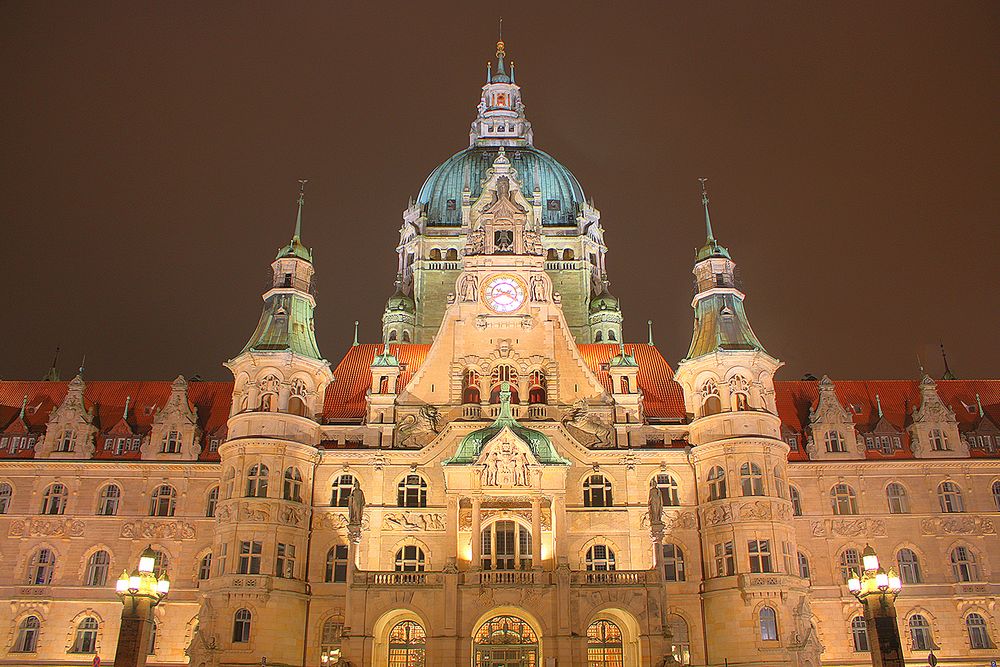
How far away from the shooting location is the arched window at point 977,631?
48469 mm

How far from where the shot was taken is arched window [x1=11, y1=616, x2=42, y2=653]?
1893 inches

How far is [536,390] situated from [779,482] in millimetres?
14011

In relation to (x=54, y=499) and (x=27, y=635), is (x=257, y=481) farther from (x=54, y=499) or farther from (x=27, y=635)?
(x=27, y=635)

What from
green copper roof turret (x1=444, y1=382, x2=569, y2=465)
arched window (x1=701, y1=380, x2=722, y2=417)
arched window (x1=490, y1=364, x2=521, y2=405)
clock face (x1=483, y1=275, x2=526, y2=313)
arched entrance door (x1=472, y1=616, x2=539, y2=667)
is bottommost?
arched entrance door (x1=472, y1=616, x2=539, y2=667)

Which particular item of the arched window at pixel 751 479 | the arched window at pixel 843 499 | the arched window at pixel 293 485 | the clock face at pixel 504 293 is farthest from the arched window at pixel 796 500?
the arched window at pixel 293 485

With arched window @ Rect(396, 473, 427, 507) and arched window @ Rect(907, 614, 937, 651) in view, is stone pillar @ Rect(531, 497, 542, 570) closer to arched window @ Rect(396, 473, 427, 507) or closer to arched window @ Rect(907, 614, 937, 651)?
arched window @ Rect(396, 473, 427, 507)

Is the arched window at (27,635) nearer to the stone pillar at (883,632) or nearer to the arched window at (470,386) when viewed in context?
the arched window at (470,386)

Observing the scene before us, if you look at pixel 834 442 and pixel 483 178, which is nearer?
pixel 834 442

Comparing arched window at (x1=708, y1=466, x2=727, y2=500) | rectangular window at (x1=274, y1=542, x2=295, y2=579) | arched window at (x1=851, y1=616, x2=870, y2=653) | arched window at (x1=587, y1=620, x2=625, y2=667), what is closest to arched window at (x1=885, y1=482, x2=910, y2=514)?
arched window at (x1=851, y1=616, x2=870, y2=653)

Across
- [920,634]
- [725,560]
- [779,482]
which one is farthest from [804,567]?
[920,634]

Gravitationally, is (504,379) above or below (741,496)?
above

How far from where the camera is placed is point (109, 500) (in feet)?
169

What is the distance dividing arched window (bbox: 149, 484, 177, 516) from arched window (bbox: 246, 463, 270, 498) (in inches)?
241

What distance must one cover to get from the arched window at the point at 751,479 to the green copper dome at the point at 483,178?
29047mm
